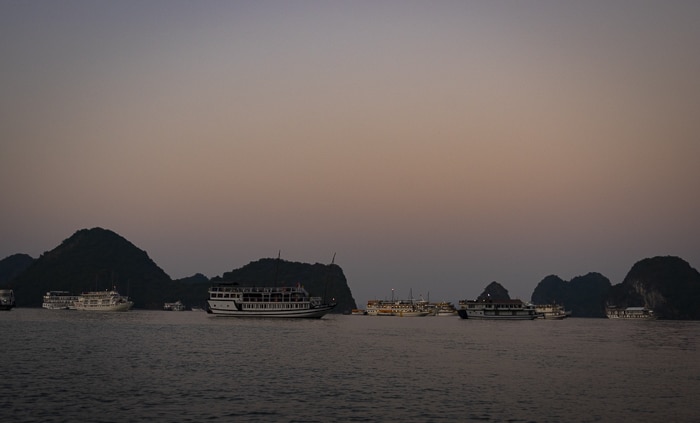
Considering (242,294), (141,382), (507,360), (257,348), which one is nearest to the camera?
(141,382)

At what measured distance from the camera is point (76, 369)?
5950cm

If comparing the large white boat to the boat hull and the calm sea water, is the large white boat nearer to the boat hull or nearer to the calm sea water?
the boat hull

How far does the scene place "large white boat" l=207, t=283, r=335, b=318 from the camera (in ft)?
601

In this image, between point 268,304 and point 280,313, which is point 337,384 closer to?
point 280,313

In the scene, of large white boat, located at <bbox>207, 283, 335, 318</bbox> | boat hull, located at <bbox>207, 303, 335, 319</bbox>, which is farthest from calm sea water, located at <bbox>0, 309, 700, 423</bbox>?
large white boat, located at <bbox>207, 283, 335, 318</bbox>

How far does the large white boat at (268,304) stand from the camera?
183250mm

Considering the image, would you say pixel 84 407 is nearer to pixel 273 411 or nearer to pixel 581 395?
pixel 273 411

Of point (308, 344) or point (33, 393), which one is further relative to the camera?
point (308, 344)

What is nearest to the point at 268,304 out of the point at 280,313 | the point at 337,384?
the point at 280,313

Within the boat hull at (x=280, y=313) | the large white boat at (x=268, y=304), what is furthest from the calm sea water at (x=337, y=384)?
the large white boat at (x=268, y=304)

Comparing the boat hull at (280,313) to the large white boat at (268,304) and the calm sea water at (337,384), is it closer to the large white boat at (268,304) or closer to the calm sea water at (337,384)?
the large white boat at (268,304)

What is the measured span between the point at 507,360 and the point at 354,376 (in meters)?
24.3

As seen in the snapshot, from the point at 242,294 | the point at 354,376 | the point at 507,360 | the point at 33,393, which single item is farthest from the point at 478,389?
the point at 242,294

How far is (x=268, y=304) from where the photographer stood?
604ft
